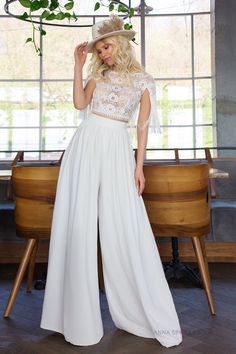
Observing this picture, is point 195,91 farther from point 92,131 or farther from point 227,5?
point 92,131

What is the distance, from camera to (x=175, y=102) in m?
6.60

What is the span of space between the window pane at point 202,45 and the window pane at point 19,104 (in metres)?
2.70

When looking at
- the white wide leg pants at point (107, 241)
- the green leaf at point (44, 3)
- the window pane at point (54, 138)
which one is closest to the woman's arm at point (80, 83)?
the white wide leg pants at point (107, 241)

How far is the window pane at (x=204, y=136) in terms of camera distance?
6371 millimetres

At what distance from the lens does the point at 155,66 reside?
6.51 m

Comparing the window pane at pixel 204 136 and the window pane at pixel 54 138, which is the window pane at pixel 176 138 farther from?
the window pane at pixel 54 138

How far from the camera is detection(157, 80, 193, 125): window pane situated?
6.54m

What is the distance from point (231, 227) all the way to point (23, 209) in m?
2.00

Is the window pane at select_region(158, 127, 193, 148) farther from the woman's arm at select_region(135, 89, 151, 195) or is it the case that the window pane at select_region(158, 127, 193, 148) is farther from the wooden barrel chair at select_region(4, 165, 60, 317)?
the woman's arm at select_region(135, 89, 151, 195)

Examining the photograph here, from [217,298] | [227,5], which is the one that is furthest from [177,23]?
[217,298]

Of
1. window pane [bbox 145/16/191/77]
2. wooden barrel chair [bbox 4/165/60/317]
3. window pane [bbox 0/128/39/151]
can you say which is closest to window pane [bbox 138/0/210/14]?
window pane [bbox 145/16/191/77]

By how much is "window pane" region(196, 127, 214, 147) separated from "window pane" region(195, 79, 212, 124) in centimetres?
12

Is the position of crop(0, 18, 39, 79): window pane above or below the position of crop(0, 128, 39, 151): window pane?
above

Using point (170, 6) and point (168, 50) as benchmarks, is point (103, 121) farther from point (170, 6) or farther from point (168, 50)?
point (170, 6)
